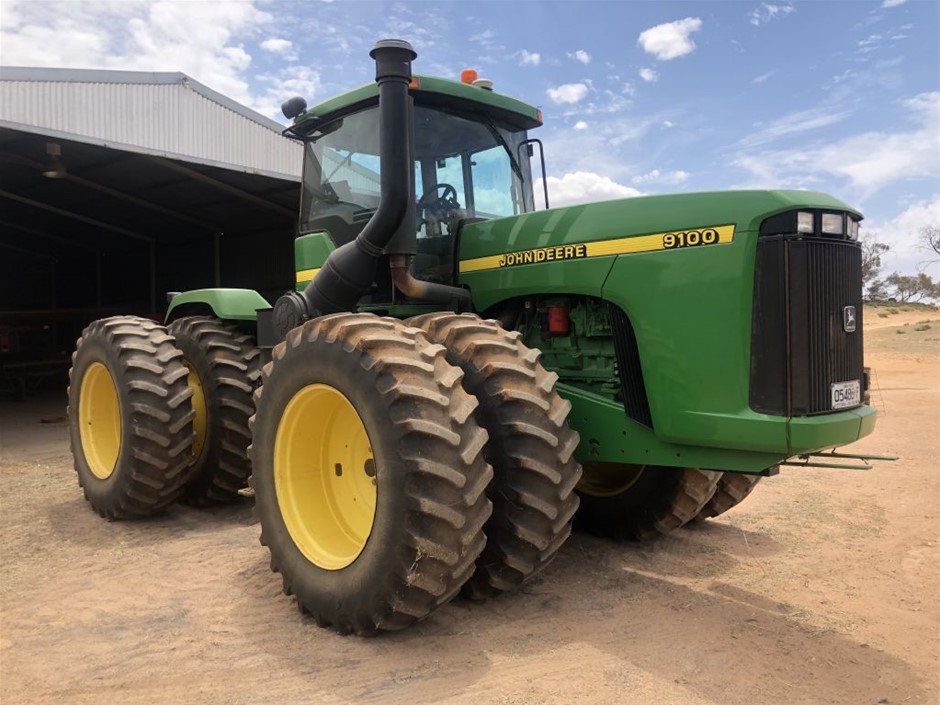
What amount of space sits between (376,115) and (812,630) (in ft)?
12.6

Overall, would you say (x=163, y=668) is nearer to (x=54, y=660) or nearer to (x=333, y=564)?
(x=54, y=660)

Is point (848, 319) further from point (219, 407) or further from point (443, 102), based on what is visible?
point (219, 407)

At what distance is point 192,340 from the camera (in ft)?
19.8

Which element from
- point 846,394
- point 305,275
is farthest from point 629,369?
point 305,275

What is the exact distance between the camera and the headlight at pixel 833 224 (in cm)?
349

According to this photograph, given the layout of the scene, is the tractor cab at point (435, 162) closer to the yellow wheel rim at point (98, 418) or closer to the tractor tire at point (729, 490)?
the tractor tire at point (729, 490)

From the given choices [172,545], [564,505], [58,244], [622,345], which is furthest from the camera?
[58,244]

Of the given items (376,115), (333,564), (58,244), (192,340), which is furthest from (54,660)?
(58,244)

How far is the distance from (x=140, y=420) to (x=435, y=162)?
281cm

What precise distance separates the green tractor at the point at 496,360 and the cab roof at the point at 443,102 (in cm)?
2

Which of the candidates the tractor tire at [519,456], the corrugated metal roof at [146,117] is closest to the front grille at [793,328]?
the tractor tire at [519,456]

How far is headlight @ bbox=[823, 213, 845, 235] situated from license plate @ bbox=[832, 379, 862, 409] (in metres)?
0.71

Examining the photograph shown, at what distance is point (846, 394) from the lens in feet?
11.8

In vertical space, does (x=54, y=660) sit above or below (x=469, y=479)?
below
